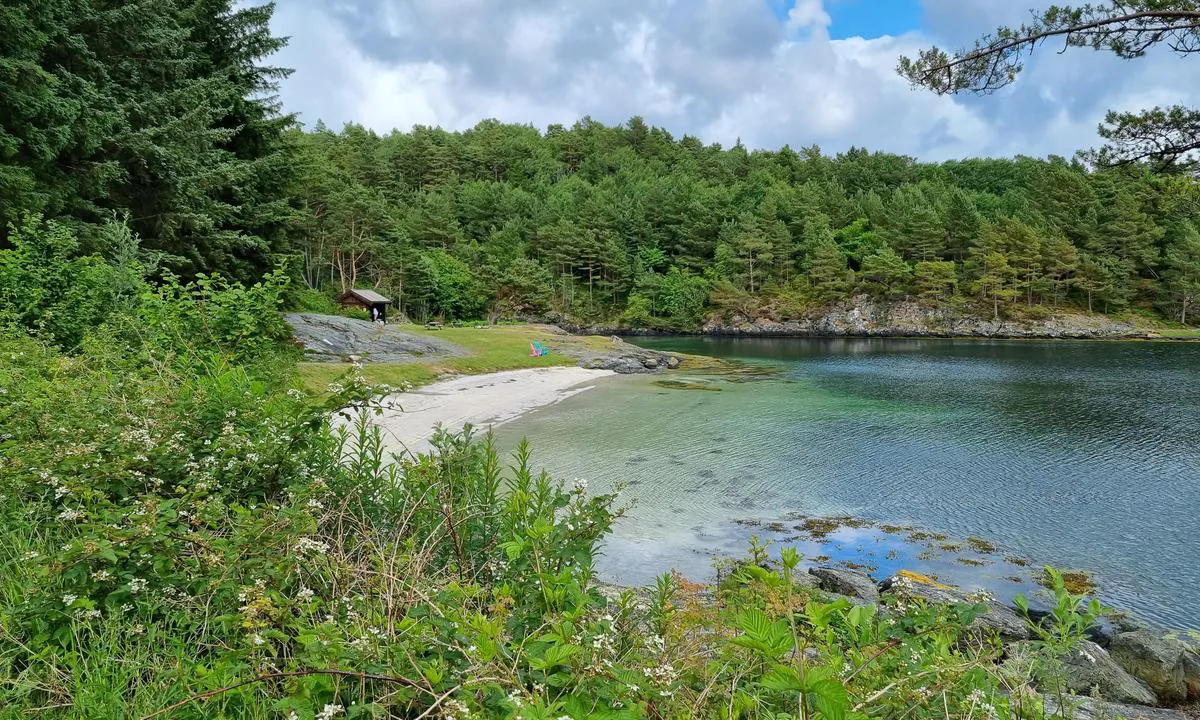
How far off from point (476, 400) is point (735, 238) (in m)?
64.2

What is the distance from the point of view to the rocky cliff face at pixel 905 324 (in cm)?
6166

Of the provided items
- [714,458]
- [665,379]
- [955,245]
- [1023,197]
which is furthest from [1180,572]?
[1023,197]

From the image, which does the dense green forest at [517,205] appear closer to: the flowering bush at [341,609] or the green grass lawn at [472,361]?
the green grass lawn at [472,361]

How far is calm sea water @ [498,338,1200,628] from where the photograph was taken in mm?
10430

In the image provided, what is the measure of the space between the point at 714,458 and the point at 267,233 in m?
21.1

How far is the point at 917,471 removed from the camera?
52.1ft

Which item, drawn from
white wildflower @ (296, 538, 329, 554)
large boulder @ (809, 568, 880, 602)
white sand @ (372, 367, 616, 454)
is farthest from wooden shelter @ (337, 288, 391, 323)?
white wildflower @ (296, 538, 329, 554)

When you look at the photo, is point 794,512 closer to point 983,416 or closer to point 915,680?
point 915,680

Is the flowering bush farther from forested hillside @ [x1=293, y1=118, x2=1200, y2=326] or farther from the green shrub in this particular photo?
forested hillside @ [x1=293, y1=118, x2=1200, y2=326]

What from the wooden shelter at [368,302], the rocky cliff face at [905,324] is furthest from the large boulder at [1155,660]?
the rocky cliff face at [905,324]

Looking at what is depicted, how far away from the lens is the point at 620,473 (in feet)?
49.6

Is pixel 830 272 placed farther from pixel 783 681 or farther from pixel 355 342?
pixel 783 681

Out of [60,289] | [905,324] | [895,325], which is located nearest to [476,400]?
[60,289]

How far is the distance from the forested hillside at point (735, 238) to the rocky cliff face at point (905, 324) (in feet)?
5.67
